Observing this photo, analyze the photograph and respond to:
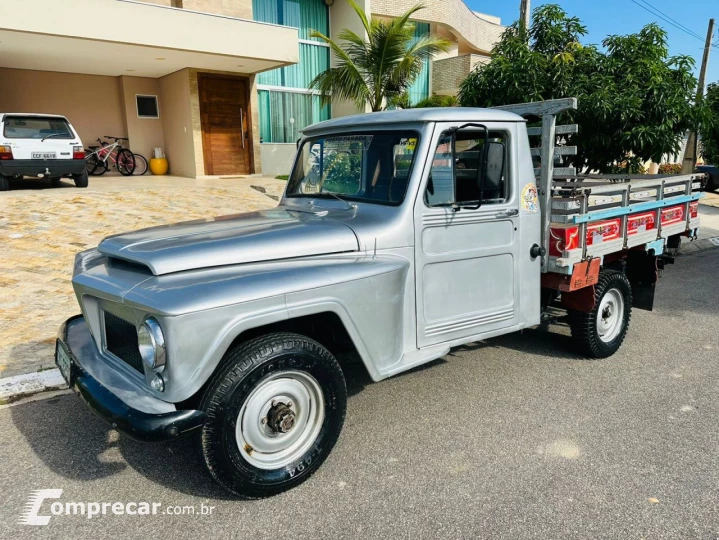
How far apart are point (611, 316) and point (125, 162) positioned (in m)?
14.2

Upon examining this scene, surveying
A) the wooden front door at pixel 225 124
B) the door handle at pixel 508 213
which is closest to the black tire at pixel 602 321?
the door handle at pixel 508 213

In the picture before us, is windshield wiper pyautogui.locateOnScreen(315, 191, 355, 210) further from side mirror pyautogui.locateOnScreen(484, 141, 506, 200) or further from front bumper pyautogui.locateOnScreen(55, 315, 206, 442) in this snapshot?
Answer: front bumper pyautogui.locateOnScreen(55, 315, 206, 442)

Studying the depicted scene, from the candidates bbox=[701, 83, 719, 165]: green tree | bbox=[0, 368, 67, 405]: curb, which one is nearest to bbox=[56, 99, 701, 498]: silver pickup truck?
bbox=[0, 368, 67, 405]: curb

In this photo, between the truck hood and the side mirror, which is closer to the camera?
the truck hood

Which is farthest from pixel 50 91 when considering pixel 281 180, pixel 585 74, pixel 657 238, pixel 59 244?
pixel 657 238

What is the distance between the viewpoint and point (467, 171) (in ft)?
11.6

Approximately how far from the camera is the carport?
1066 centimetres

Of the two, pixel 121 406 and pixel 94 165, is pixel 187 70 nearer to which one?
pixel 94 165

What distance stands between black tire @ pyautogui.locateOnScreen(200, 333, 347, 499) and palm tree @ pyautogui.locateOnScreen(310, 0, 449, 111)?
1134cm

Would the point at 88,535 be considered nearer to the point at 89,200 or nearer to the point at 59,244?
the point at 59,244

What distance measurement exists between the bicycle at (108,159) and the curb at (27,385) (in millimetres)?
12216

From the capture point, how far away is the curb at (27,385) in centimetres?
400

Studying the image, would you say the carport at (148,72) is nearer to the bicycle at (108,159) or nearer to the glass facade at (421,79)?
the bicycle at (108,159)

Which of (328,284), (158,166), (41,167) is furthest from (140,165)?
(328,284)
